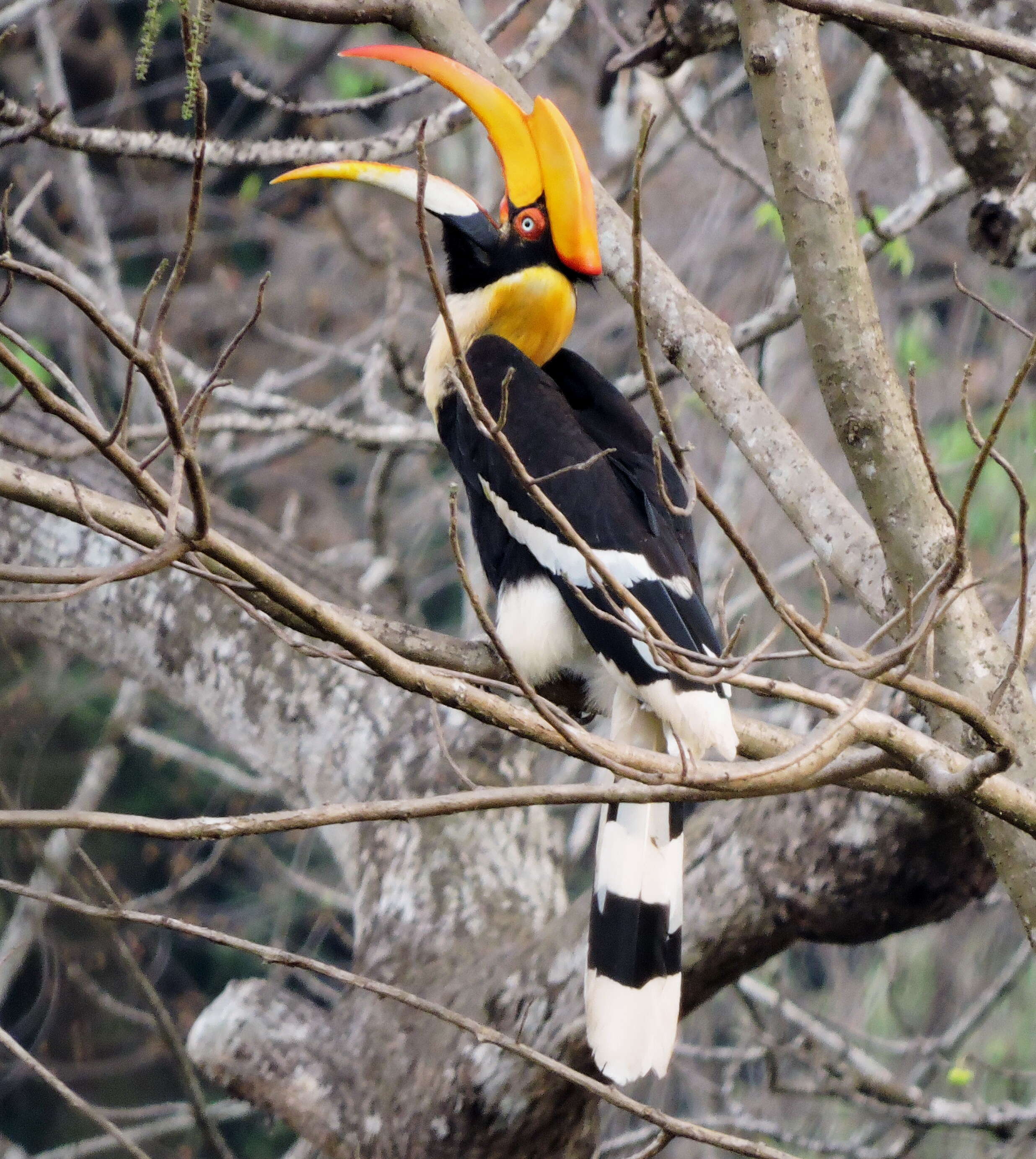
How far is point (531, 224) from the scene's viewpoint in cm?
241

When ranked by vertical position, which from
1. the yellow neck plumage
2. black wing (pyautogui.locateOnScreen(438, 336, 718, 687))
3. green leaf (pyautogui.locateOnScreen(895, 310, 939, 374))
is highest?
green leaf (pyautogui.locateOnScreen(895, 310, 939, 374))

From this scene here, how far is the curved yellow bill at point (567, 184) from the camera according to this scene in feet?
6.84

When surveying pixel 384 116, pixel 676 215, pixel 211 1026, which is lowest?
pixel 211 1026

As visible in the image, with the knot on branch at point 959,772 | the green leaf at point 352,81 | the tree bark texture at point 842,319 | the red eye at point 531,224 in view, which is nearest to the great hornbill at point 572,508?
the red eye at point 531,224

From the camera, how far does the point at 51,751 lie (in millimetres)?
5414

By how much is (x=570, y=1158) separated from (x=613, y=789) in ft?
4.66

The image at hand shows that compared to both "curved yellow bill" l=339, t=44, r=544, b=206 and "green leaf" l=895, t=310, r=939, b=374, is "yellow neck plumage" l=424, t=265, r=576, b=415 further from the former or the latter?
"green leaf" l=895, t=310, r=939, b=374

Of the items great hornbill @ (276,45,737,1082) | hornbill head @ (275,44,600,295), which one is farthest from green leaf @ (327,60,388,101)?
great hornbill @ (276,45,737,1082)

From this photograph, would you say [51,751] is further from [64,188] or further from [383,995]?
[383,995]

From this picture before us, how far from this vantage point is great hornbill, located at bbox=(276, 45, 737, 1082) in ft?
6.00

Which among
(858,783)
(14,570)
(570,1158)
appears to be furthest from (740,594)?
(14,570)

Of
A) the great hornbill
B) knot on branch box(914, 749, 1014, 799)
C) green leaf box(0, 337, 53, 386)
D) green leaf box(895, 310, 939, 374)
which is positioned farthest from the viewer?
green leaf box(895, 310, 939, 374)

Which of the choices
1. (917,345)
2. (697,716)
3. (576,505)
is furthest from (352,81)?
(697,716)

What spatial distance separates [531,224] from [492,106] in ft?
1.25
